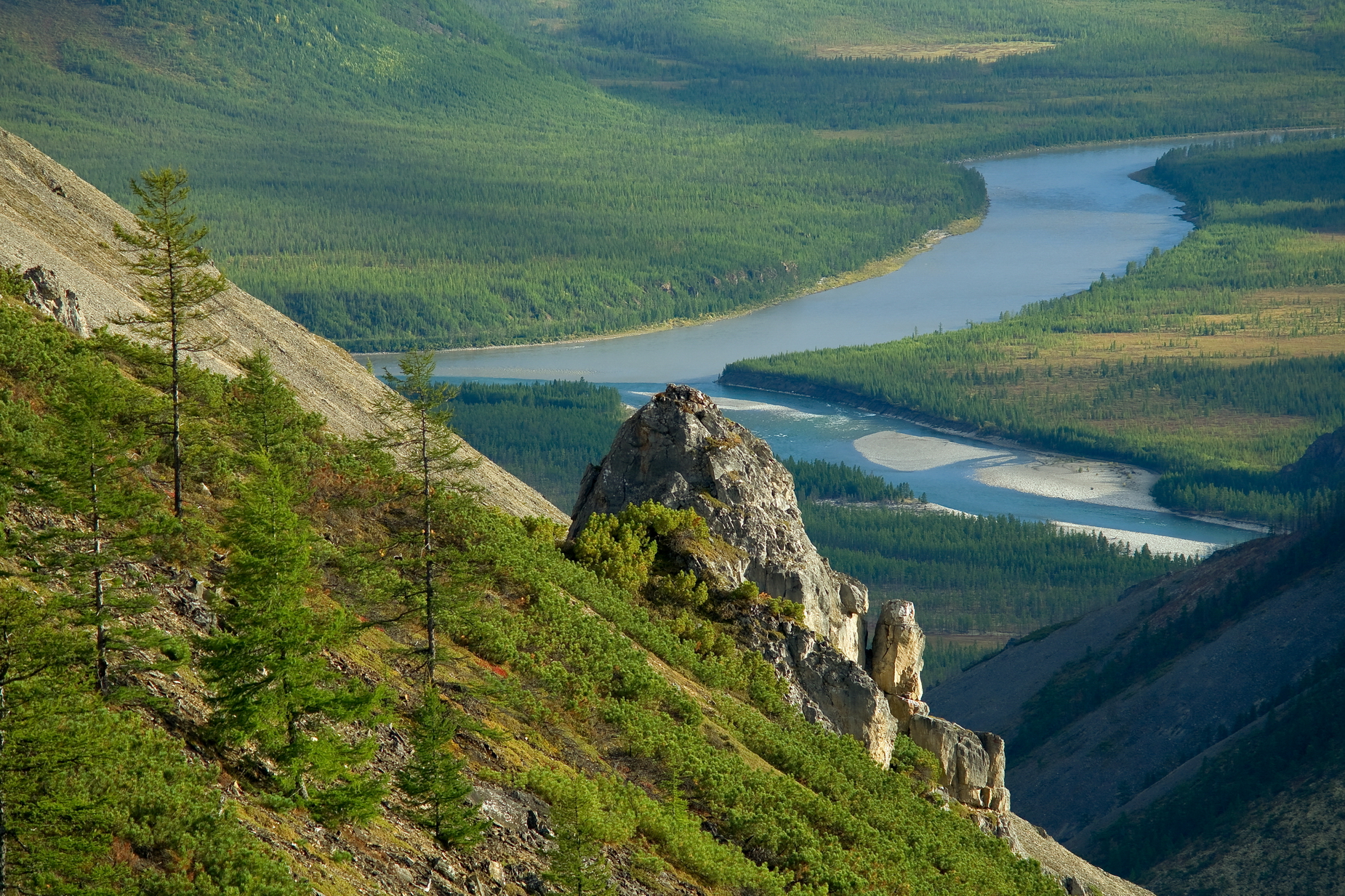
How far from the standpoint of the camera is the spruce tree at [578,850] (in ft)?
120

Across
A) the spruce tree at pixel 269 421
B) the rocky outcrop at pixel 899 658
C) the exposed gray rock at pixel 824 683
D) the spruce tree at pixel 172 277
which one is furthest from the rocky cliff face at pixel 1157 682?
the spruce tree at pixel 172 277

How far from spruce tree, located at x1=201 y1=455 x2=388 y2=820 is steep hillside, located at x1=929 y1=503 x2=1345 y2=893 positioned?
6927 cm

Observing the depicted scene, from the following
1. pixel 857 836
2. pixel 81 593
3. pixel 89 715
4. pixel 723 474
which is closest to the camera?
pixel 89 715

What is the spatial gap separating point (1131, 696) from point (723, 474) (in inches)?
2973

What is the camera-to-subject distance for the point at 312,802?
3544cm

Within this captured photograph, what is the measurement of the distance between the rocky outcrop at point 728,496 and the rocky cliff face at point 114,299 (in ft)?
17.4

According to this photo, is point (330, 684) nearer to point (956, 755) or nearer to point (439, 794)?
point (439, 794)

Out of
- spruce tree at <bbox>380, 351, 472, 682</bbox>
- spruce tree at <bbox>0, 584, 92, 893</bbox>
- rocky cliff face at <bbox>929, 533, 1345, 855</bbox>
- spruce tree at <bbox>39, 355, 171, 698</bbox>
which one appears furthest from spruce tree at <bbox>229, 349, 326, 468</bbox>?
rocky cliff face at <bbox>929, 533, 1345, 855</bbox>

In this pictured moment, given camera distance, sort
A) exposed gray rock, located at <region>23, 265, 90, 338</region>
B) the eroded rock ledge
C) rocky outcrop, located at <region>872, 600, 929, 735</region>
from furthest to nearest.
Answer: rocky outcrop, located at <region>872, 600, 929, 735</region>
exposed gray rock, located at <region>23, 265, 90, 338</region>
the eroded rock ledge

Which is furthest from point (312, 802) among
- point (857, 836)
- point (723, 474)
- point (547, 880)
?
point (723, 474)

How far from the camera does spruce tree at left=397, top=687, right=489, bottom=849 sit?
3734cm

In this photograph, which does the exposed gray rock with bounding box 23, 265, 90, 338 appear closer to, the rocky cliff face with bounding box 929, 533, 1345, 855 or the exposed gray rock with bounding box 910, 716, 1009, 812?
the exposed gray rock with bounding box 910, 716, 1009, 812

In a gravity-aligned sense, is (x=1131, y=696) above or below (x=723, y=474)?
below

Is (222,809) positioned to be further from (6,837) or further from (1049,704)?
(1049,704)
